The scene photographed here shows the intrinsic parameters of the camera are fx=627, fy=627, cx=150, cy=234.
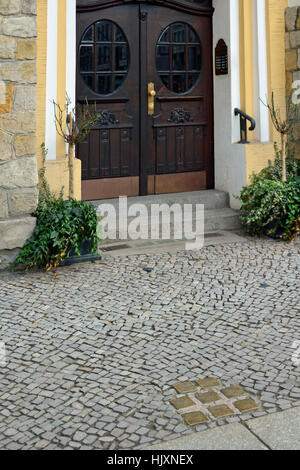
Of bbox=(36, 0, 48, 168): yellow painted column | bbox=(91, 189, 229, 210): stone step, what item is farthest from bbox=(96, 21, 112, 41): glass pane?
bbox=(91, 189, 229, 210): stone step

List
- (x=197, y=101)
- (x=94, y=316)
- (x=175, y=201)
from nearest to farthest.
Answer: (x=94, y=316) → (x=175, y=201) → (x=197, y=101)

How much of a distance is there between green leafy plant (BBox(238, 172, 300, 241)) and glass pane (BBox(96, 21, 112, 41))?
2.31 meters

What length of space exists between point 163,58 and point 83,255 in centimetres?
284

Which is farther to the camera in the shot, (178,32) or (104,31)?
(178,32)

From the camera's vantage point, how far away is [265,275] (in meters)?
5.38

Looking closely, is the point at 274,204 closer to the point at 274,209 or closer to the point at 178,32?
the point at 274,209

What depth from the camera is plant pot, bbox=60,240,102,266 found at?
5.66m

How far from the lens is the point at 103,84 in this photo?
7.03 metres

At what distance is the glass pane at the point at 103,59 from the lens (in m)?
6.96

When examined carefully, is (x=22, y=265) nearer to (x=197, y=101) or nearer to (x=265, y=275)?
(x=265, y=275)

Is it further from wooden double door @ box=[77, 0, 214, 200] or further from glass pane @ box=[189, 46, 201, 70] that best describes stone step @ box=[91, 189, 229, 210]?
glass pane @ box=[189, 46, 201, 70]

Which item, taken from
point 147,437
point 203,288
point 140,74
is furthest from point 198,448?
point 140,74

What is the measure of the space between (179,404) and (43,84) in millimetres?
3962

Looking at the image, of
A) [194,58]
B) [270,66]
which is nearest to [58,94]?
[194,58]
